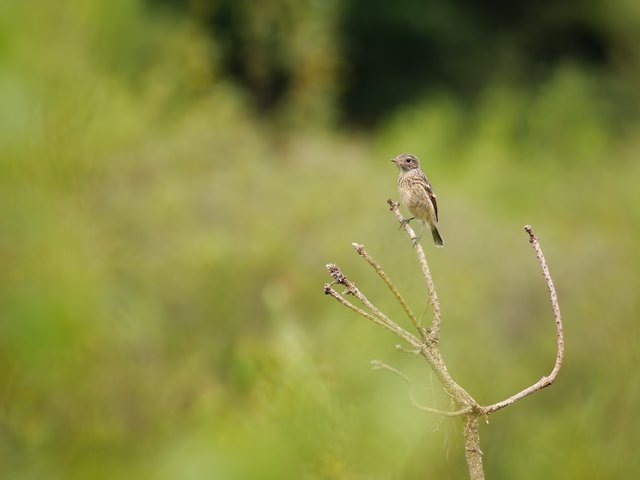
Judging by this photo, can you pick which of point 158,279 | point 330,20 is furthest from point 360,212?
point 330,20

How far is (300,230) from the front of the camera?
31.8ft

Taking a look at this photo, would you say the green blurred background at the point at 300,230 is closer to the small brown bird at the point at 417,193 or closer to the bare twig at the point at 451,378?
the bare twig at the point at 451,378

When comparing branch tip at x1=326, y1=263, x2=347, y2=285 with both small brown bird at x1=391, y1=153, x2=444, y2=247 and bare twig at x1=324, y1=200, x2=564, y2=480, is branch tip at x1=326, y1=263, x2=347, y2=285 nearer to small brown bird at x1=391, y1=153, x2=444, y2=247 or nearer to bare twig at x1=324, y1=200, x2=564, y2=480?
bare twig at x1=324, y1=200, x2=564, y2=480

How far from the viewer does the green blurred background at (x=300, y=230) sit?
3.62 ft

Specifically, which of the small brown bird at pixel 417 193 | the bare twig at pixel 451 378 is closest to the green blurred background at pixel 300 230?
the bare twig at pixel 451 378

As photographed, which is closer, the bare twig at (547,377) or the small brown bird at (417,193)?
the bare twig at (547,377)

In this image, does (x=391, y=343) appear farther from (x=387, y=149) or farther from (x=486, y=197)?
(x=387, y=149)

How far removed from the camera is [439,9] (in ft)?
60.0

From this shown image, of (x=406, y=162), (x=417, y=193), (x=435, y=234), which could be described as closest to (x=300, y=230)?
(x=435, y=234)

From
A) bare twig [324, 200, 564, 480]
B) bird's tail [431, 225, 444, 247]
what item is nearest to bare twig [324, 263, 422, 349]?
bare twig [324, 200, 564, 480]

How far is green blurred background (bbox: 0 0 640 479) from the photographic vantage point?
1103mm

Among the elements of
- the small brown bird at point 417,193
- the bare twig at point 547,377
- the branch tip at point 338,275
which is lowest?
the bare twig at point 547,377

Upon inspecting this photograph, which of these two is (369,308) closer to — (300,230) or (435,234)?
(435,234)

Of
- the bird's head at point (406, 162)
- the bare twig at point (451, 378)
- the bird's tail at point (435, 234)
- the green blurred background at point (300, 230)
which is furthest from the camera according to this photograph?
the bird's tail at point (435, 234)
